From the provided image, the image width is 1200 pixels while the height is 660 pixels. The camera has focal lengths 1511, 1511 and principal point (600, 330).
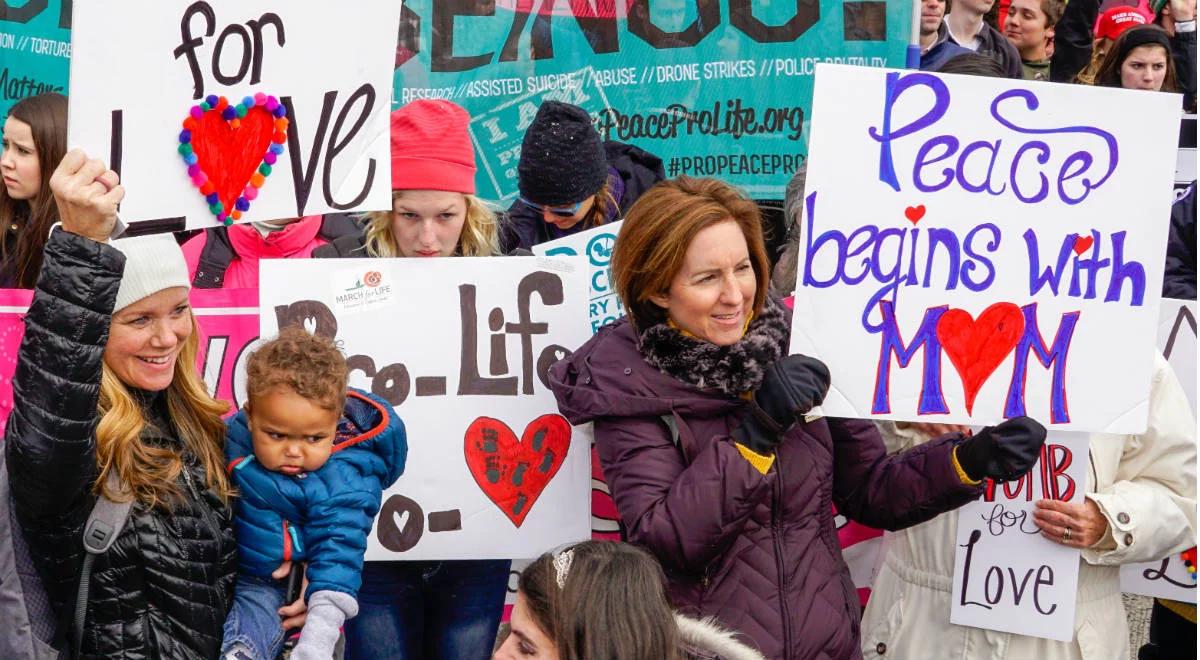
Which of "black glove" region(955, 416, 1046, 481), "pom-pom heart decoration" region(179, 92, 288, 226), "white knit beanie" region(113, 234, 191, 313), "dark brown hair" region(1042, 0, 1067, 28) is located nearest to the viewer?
"white knit beanie" region(113, 234, 191, 313)

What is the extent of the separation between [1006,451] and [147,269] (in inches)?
79.0

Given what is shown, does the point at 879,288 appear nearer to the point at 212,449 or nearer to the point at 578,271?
the point at 578,271

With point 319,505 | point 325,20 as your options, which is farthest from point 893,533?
point 325,20

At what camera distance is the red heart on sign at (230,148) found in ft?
11.5

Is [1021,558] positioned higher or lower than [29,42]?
lower

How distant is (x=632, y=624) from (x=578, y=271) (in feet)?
6.04

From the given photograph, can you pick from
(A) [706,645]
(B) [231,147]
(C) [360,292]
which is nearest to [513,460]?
(C) [360,292]

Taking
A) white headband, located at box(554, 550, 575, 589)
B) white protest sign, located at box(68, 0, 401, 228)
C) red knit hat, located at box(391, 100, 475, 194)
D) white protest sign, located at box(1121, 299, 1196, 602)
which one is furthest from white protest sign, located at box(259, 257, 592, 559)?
white protest sign, located at box(1121, 299, 1196, 602)

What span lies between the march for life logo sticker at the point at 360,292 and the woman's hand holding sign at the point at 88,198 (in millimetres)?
1449

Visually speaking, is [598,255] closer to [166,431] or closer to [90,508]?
[166,431]

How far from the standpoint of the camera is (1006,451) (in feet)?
11.8

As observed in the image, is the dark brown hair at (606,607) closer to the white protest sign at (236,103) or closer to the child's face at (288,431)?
the child's face at (288,431)

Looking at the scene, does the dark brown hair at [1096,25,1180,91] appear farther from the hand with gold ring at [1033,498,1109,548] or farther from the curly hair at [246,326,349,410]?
the curly hair at [246,326,349,410]

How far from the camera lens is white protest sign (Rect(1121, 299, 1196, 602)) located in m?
4.45
